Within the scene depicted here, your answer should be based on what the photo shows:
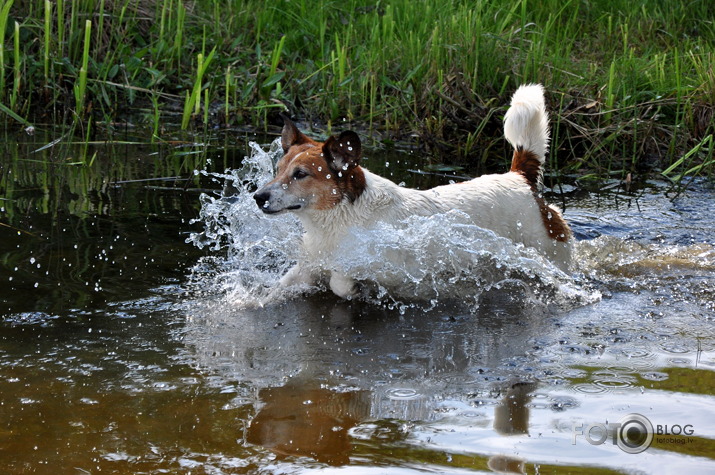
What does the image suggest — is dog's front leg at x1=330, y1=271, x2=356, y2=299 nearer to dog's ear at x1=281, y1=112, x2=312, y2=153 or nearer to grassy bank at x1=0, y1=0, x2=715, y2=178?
dog's ear at x1=281, y1=112, x2=312, y2=153

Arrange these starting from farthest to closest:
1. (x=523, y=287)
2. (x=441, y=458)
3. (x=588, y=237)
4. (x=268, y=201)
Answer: (x=588, y=237) < (x=523, y=287) < (x=268, y=201) < (x=441, y=458)

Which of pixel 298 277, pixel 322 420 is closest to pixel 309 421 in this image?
pixel 322 420

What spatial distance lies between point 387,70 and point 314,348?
525cm

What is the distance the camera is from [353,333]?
4617 mm

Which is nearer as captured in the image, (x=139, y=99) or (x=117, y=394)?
(x=117, y=394)

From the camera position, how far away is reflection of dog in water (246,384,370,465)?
321cm

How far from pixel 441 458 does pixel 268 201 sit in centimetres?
224

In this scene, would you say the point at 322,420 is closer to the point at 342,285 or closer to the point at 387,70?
the point at 342,285

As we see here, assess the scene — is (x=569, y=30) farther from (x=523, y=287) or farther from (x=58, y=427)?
(x=58, y=427)

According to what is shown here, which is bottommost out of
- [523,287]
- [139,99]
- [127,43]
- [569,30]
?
[523,287]

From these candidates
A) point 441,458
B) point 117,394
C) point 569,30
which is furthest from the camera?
point 569,30

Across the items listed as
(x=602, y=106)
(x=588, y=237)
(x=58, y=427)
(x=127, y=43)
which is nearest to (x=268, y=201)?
(x=58, y=427)

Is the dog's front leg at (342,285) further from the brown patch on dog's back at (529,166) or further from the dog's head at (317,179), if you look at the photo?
the brown patch on dog's back at (529,166)

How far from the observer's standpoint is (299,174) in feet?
16.6
